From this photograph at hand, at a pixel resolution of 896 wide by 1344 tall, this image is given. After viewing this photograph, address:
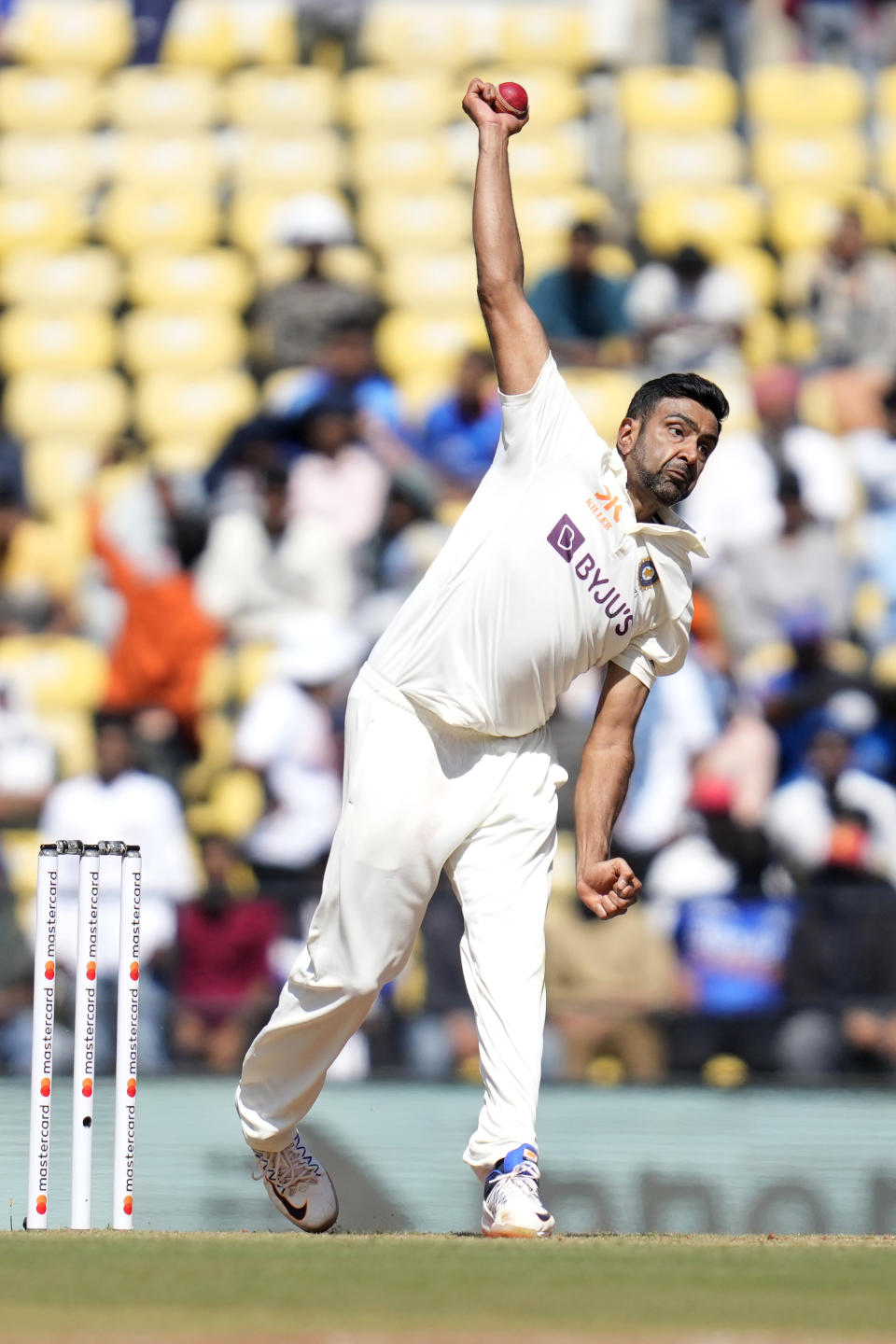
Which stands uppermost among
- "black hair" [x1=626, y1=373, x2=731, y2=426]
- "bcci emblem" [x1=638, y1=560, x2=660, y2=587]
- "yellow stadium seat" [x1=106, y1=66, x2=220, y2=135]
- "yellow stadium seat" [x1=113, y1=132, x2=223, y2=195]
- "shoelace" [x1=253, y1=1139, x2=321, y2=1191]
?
"yellow stadium seat" [x1=106, y1=66, x2=220, y2=135]

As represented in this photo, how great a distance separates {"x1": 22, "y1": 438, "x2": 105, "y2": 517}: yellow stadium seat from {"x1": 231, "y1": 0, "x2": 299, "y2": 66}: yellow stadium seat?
3279 mm

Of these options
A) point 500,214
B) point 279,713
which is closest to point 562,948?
point 279,713

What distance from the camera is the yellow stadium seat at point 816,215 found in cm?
1170

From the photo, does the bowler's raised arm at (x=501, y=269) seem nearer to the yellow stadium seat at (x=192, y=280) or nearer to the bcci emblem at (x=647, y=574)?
the bcci emblem at (x=647, y=574)

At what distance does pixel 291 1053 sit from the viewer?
14.9 ft

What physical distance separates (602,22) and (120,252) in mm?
3364

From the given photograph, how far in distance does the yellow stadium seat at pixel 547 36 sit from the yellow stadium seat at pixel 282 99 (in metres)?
1.11

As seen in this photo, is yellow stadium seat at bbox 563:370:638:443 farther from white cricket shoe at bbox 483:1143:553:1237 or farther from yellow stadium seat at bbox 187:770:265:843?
white cricket shoe at bbox 483:1143:553:1237

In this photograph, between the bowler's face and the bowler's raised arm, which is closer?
the bowler's raised arm

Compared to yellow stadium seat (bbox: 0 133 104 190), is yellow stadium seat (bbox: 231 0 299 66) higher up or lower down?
higher up

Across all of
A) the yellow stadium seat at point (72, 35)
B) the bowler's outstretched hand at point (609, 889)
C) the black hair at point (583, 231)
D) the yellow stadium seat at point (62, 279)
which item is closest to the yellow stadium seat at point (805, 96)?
the black hair at point (583, 231)

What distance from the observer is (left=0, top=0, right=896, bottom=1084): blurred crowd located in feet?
20.9

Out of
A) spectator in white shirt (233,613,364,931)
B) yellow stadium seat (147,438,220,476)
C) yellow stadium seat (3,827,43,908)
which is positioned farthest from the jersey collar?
yellow stadium seat (147,438,220,476)

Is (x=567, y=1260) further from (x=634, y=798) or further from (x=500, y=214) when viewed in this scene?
(x=634, y=798)
